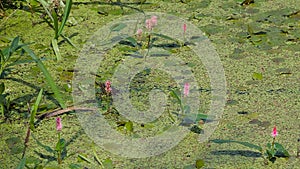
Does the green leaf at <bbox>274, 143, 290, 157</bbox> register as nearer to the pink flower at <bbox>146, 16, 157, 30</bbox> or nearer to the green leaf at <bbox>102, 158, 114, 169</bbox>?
the green leaf at <bbox>102, 158, 114, 169</bbox>

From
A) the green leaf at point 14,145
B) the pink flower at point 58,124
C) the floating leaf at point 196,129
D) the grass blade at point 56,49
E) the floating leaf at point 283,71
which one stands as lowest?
the green leaf at point 14,145

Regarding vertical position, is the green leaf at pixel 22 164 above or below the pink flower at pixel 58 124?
below

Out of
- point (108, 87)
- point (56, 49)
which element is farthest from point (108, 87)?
point (56, 49)

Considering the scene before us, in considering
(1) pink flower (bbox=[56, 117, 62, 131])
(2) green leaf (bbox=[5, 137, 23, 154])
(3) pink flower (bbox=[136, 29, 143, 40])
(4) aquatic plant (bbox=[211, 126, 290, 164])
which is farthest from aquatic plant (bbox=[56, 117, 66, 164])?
(3) pink flower (bbox=[136, 29, 143, 40])

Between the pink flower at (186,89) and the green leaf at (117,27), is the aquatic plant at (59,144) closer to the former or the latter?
the pink flower at (186,89)

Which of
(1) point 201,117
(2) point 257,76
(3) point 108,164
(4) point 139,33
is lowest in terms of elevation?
(3) point 108,164

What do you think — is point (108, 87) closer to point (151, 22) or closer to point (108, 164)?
point (108, 164)

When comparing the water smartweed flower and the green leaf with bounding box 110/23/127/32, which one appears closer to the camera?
the water smartweed flower

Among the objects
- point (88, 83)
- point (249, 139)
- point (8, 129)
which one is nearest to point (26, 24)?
point (88, 83)

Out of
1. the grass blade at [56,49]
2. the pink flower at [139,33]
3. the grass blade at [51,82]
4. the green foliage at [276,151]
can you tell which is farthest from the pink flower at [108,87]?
the green foliage at [276,151]
